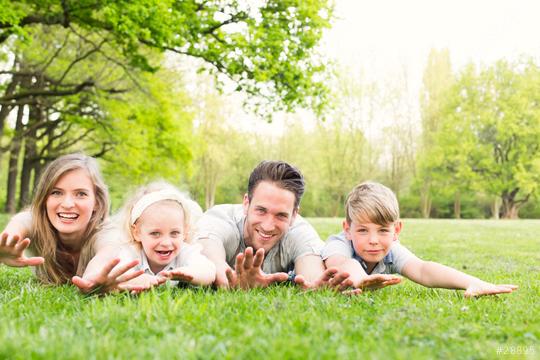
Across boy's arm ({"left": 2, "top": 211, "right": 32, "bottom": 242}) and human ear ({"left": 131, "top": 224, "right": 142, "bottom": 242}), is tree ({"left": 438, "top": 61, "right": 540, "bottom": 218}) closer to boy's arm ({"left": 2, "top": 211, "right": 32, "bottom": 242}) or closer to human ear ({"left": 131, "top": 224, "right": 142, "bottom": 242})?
human ear ({"left": 131, "top": 224, "right": 142, "bottom": 242})

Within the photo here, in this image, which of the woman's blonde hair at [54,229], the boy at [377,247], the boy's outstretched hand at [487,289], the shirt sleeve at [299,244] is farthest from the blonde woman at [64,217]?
the boy's outstretched hand at [487,289]

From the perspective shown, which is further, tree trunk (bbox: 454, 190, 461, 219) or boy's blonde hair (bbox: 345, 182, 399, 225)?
tree trunk (bbox: 454, 190, 461, 219)

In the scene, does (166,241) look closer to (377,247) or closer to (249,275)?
(249,275)

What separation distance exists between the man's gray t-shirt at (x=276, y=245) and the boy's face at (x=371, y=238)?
418 mm

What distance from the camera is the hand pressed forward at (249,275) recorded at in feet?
13.9

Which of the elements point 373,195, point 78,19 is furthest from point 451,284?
point 78,19

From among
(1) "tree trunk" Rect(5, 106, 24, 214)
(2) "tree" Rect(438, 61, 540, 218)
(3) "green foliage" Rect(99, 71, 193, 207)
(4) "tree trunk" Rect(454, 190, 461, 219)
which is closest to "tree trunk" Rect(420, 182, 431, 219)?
(4) "tree trunk" Rect(454, 190, 461, 219)

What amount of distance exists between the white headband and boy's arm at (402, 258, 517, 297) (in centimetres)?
226

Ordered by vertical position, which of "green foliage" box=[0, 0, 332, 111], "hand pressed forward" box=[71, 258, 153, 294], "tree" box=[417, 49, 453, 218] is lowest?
"hand pressed forward" box=[71, 258, 153, 294]

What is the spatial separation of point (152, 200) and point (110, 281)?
1079 millimetres

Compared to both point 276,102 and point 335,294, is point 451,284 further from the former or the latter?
point 276,102

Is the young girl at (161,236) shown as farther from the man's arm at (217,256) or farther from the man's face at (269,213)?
the man's face at (269,213)

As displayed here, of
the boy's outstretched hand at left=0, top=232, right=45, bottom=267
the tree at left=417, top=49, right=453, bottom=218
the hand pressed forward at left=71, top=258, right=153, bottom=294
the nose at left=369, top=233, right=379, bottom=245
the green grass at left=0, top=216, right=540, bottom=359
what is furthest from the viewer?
the tree at left=417, top=49, right=453, bottom=218

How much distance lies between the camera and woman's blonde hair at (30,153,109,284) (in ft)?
16.4
